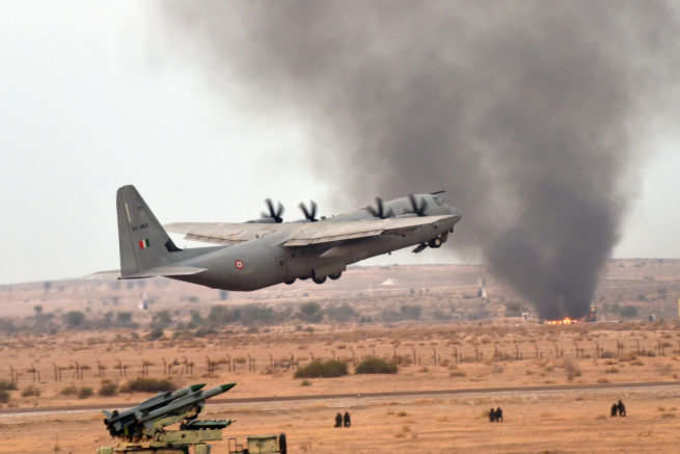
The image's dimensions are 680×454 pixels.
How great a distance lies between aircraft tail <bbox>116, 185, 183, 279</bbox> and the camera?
64.7 m

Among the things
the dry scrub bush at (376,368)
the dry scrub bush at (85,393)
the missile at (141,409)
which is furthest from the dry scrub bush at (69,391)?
the missile at (141,409)

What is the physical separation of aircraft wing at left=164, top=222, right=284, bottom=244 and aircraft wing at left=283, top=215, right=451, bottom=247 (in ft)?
9.19

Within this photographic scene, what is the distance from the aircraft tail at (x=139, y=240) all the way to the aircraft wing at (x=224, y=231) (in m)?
8.17

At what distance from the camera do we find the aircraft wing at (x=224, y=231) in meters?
74.9

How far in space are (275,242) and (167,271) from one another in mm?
7188

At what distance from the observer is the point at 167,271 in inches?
2506

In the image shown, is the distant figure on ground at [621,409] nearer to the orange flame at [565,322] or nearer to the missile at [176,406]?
the missile at [176,406]

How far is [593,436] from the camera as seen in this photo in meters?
68.2

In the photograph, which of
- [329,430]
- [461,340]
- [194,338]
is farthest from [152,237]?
[194,338]

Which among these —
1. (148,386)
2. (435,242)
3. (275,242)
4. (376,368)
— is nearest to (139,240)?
(275,242)

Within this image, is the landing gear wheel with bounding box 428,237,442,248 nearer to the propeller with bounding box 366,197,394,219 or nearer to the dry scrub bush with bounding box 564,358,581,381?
the propeller with bounding box 366,197,394,219

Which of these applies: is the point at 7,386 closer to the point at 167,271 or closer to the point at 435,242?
the point at 435,242

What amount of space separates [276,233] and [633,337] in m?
90.6

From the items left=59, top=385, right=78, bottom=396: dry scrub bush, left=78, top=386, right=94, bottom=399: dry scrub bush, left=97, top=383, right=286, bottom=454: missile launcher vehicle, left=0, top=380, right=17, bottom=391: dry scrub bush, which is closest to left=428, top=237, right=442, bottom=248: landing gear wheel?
left=97, top=383, right=286, bottom=454: missile launcher vehicle
